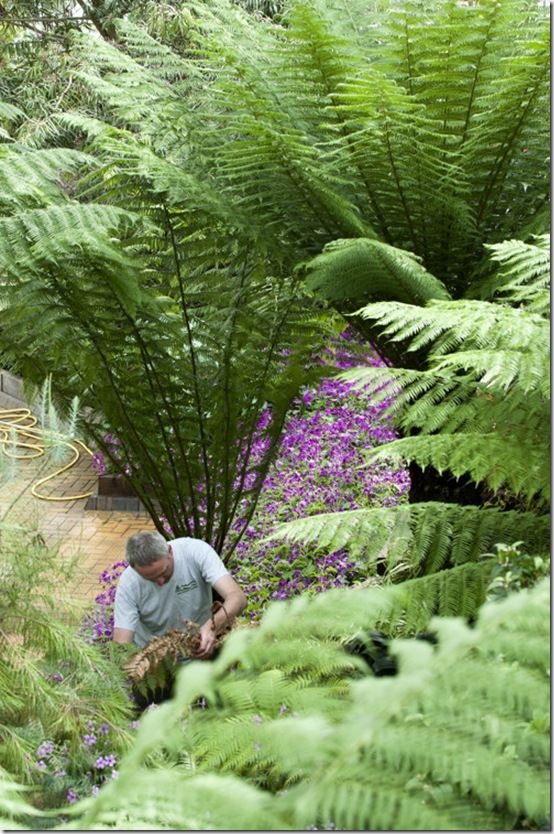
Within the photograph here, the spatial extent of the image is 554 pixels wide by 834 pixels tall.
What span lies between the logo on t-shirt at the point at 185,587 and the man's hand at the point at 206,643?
13.7 inches

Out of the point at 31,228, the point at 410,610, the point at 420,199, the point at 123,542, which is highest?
the point at 420,199

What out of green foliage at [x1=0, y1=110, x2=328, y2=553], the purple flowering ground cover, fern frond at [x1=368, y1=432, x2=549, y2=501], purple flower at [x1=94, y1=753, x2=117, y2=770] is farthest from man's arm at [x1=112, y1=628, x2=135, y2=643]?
fern frond at [x1=368, y1=432, x2=549, y2=501]

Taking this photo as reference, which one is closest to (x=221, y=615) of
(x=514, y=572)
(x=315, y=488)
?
(x=514, y=572)

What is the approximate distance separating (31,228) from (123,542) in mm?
3071

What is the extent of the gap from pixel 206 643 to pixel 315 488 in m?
2.55

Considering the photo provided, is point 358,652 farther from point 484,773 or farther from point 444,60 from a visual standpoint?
point 444,60

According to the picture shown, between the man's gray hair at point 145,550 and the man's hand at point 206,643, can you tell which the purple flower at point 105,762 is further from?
the man's gray hair at point 145,550

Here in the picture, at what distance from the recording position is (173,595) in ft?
10.3

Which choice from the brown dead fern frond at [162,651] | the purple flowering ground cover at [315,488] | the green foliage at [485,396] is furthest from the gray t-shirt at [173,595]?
the green foliage at [485,396]

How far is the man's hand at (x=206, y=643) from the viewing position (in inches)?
108

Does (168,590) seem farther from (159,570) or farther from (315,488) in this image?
(315,488)

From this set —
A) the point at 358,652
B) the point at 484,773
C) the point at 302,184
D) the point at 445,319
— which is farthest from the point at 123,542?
the point at 484,773

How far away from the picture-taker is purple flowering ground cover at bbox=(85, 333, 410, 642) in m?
4.33

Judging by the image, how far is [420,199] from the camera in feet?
10.6
